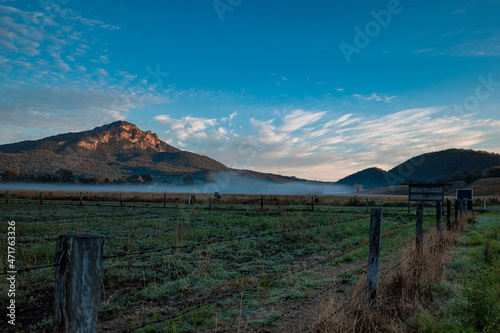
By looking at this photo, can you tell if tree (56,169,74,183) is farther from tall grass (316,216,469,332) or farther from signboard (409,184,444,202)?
tall grass (316,216,469,332)

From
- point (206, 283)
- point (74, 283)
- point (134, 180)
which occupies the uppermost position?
point (74, 283)

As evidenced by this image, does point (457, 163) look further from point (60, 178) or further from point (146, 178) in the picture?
point (60, 178)

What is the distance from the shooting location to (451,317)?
5.04m

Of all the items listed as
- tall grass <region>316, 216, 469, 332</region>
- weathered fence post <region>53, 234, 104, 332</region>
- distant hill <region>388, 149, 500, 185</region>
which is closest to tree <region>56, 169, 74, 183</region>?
tall grass <region>316, 216, 469, 332</region>

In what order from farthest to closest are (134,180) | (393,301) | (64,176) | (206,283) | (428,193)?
(134,180)
(64,176)
(428,193)
(206,283)
(393,301)

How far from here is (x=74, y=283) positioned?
2139 mm

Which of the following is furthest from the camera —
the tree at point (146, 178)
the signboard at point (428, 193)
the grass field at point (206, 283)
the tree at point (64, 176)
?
the tree at point (146, 178)

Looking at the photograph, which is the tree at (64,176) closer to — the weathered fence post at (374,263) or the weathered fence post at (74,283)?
the weathered fence post at (374,263)

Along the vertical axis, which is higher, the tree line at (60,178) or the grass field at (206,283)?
the tree line at (60,178)

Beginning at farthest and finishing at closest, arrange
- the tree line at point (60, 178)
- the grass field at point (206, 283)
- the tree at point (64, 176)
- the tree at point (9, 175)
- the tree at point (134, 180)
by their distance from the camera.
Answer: the tree at point (134, 180), the tree at point (64, 176), the tree line at point (60, 178), the tree at point (9, 175), the grass field at point (206, 283)

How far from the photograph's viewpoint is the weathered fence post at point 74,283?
213 centimetres

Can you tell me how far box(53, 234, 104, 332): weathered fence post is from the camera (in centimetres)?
213

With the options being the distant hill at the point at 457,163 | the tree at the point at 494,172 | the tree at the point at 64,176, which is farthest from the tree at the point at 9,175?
the tree at the point at 494,172

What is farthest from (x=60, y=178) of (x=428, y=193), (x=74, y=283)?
(x=74, y=283)
